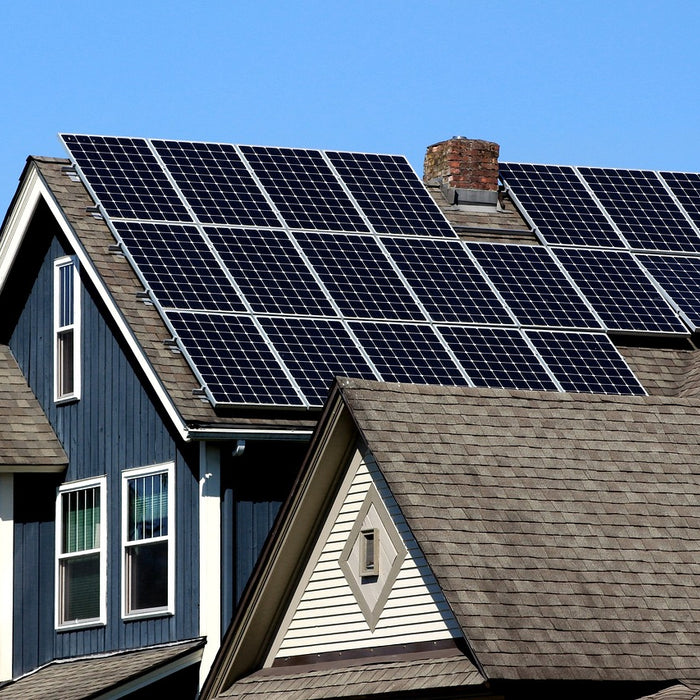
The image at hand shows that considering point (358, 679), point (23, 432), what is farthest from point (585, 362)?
point (23, 432)

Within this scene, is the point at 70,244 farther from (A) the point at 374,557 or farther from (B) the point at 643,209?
(B) the point at 643,209

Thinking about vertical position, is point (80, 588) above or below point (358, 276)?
below

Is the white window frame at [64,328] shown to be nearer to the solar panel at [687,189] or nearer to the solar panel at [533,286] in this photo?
the solar panel at [533,286]

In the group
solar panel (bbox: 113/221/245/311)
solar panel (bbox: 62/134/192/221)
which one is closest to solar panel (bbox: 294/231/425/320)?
solar panel (bbox: 113/221/245/311)

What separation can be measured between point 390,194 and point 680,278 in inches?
177

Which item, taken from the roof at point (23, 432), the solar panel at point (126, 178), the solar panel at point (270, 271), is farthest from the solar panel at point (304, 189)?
the roof at point (23, 432)

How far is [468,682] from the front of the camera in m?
16.1

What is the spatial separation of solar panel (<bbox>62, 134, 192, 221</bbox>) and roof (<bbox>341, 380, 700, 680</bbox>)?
7131mm

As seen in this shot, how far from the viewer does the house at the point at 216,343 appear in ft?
71.6

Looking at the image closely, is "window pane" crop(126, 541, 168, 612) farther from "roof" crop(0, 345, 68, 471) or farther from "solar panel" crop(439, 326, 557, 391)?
"solar panel" crop(439, 326, 557, 391)

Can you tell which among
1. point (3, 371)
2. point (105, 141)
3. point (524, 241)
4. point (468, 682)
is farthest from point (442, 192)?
point (468, 682)

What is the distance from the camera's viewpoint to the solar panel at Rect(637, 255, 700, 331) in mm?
25984

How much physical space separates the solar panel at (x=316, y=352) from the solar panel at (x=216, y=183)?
8.14ft

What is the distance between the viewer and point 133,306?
22891 mm
